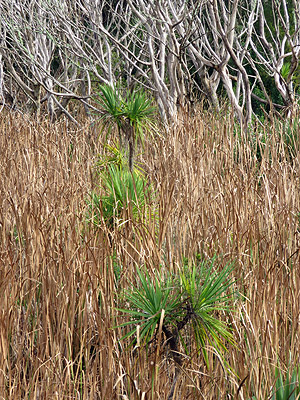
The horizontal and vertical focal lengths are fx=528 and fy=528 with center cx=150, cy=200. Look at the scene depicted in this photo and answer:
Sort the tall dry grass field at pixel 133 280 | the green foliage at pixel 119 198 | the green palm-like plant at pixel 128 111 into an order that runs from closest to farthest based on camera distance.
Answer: the tall dry grass field at pixel 133 280
the green foliage at pixel 119 198
the green palm-like plant at pixel 128 111

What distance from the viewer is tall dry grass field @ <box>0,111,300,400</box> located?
1.62 metres

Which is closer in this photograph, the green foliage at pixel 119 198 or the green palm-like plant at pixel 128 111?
the green foliage at pixel 119 198

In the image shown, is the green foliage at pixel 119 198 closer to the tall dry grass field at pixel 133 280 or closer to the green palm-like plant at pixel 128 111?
the tall dry grass field at pixel 133 280

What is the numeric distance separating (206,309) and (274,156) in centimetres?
219

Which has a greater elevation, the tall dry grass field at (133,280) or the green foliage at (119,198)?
→ the green foliage at (119,198)

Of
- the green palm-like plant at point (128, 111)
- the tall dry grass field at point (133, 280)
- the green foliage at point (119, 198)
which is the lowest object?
the tall dry grass field at point (133, 280)

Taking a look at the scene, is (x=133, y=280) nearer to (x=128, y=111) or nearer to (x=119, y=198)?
(x=119, y=198)

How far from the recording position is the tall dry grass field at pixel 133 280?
1622 millimetres

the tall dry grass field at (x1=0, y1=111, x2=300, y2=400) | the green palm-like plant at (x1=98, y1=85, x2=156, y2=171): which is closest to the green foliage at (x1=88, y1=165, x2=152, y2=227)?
the tall dry grass field at (x1=0, y1=111, x2=300, y2=400)

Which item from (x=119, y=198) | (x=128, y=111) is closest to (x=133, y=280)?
(x=119, y=198)

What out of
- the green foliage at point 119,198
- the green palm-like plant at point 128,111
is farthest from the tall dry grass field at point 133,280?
the green palm-like plant at point 128,111

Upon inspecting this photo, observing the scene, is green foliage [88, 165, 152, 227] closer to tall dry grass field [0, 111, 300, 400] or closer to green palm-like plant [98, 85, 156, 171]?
tall dry grass field [0, 111, 300, 400]

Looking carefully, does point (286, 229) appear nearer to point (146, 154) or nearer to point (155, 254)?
point (155, 254)

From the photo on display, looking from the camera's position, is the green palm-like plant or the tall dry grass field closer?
the tall dry grass field
